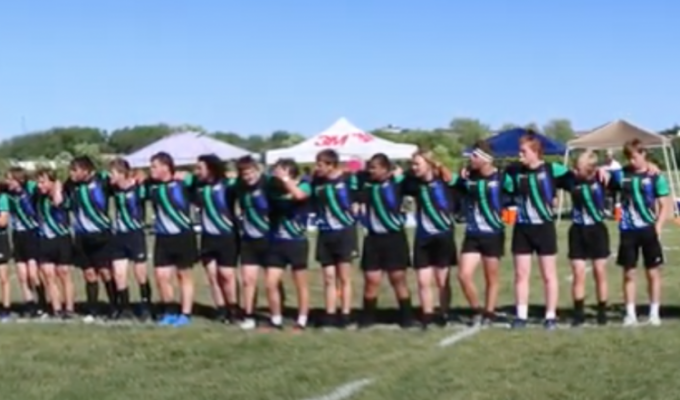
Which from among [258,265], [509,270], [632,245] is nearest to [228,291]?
[258,265]

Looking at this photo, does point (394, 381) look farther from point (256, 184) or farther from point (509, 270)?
point (509, 270)

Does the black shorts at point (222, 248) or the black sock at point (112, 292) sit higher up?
the black shorts at point (222, 248)

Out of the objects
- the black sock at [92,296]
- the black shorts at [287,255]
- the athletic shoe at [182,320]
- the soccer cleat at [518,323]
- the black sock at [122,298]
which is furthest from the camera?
the black sock at [92,296]

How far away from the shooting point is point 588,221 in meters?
13.1

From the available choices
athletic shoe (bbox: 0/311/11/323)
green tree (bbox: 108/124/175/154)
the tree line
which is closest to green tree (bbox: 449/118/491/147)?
the tree line

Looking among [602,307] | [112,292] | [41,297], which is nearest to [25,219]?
[41,297]

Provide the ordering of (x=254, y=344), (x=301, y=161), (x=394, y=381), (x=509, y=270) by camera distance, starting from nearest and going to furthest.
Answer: (x=394, y=381) < (x=254, y=344) < (x=509, y=270) < (x=301, y=161)

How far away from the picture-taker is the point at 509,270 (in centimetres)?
1980

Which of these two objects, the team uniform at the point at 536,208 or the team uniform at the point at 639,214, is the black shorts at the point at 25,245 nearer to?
the team uniform at the point at 536,208

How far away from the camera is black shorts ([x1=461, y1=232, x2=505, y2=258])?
13.2 m

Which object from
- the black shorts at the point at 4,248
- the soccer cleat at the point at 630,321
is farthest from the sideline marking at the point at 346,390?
the black shorts at the point at 4,248

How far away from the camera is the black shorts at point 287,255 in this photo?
13312 millimetres

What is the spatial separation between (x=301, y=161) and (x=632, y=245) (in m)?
24.1

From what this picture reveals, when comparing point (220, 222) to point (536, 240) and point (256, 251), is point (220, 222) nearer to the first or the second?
point (256, 251)
